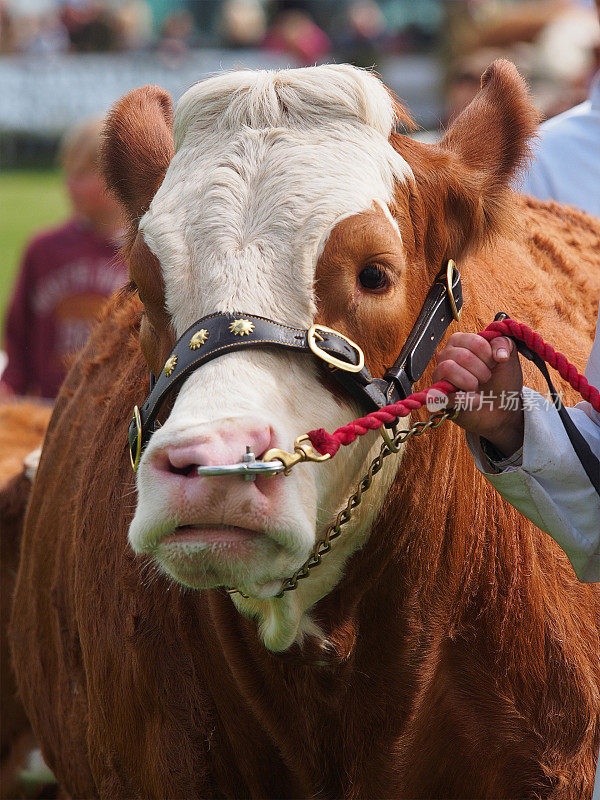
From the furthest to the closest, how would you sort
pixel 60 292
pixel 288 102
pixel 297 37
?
pixel 297 37
pixel 60 292
pixel 288 102

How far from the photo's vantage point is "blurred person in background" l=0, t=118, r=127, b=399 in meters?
6.95

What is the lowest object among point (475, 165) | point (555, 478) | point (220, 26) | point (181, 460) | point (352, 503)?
point (220, 26)

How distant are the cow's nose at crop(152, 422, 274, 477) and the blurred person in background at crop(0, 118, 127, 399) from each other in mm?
4848

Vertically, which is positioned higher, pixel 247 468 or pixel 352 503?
pixel 247 468

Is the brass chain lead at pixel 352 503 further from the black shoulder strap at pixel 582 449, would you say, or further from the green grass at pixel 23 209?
the green grass at pixel 23 209

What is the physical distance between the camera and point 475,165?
284cm

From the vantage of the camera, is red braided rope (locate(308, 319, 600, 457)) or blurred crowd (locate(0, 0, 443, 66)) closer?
red braided rope (locate(308, 319, 600, 457))

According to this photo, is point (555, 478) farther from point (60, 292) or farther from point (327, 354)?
point (60, 292)

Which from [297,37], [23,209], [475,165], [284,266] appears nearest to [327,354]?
[284,266]

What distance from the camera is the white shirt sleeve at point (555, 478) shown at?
237 centimetres

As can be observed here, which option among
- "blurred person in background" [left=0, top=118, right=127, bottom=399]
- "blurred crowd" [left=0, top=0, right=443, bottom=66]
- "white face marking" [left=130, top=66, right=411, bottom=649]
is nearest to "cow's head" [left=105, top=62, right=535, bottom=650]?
"white face marking" [left=130, top=66, right=411, bottom=649]

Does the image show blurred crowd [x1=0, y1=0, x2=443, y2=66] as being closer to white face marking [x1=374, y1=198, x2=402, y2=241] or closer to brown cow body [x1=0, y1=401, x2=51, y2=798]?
brown cow body [x1=0, y1=401, x2=51, y2=798]

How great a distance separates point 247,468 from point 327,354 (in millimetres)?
387

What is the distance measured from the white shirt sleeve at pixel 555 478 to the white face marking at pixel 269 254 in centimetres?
35
